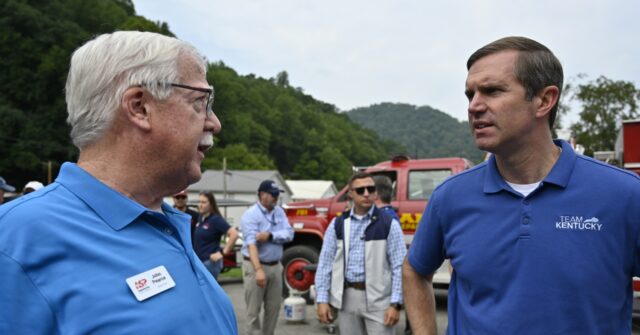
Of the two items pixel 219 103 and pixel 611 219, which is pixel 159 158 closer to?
pixel 611 219

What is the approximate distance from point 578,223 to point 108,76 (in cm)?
156

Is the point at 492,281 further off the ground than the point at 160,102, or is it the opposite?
the point at 160,102

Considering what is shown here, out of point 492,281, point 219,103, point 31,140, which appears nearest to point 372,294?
point 492,281

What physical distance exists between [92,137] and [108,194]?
183 millimetres

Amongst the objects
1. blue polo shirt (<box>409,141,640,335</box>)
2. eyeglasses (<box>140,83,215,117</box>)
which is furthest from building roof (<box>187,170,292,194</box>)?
eyeglasses (<box>140,83,215,117</box>)

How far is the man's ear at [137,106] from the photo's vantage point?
161 cm

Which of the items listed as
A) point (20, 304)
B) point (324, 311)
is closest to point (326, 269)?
point (324, 311)

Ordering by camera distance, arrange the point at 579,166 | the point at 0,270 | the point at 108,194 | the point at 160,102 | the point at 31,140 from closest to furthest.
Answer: the point at 0,270, the point at 108,194, the point at 160,102, the point at 579,166, the point at 31,140

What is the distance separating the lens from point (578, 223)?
6.91 ft

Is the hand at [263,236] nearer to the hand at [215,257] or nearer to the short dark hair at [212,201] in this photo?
the hand at [215,257]

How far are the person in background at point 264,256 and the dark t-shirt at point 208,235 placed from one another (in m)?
0.50

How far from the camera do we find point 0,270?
130 centimetres

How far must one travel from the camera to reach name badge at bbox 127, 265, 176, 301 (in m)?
1.43

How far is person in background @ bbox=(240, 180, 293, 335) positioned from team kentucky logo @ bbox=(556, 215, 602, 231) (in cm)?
564
